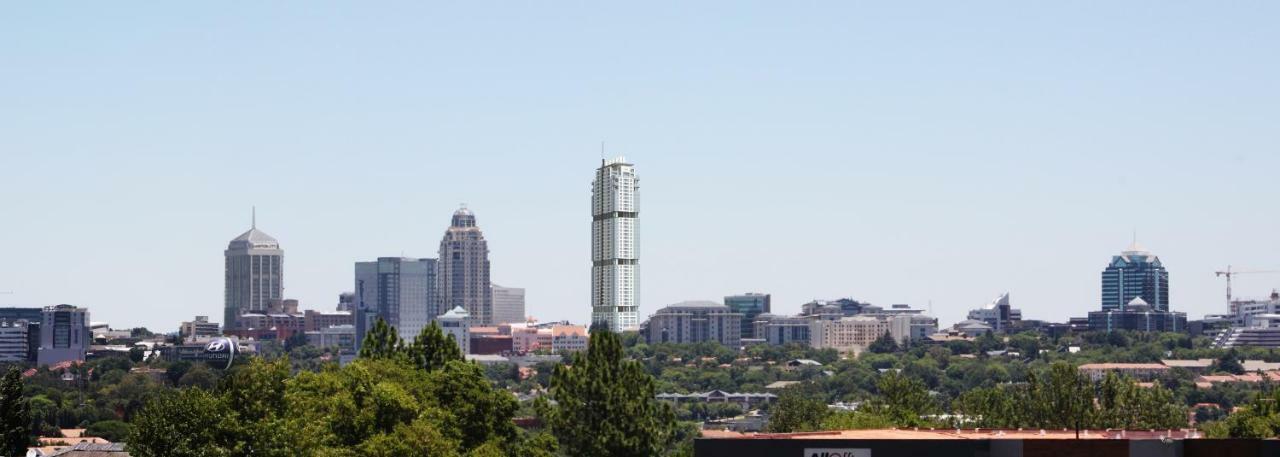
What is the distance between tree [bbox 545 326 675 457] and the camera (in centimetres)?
11112

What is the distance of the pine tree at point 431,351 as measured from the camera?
112 m

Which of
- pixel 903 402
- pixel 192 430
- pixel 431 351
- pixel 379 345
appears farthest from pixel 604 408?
pixel 903 402

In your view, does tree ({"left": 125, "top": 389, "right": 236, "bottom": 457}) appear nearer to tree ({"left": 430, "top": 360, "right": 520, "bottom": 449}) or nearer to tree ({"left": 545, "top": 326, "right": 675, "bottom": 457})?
tree ({"left": 430, "top": 360, "right": 520, "bottom": 449})

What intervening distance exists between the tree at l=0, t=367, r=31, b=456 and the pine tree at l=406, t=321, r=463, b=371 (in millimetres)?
19322

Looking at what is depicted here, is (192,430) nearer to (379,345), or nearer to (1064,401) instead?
(379,345)

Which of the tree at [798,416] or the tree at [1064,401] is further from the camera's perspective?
the tree at [798,416]

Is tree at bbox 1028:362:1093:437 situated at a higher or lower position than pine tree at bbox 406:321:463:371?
lower

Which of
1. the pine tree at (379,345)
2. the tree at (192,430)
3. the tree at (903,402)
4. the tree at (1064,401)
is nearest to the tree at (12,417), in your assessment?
the tree at (192,430)

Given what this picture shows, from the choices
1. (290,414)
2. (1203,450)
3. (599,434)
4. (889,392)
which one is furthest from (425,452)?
(889,392)

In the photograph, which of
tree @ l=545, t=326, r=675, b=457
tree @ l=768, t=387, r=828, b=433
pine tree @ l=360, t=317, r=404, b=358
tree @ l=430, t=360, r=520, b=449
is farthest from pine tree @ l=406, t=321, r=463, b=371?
tree @ l=768, t=387, r=828, b=433

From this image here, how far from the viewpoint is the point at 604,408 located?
11206 cm

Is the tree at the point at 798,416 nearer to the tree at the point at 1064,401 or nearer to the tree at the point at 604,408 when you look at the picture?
the tree at the point at 1064,401

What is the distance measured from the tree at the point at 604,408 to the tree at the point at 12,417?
2650 cm

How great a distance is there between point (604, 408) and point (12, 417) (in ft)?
95.2
